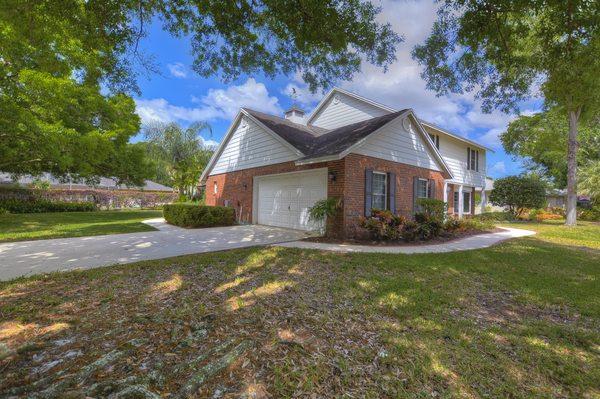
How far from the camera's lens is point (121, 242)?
843 centimetres

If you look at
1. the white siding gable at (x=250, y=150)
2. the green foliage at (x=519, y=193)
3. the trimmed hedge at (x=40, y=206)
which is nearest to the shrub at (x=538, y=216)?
the green foliage at (x=519, y=193)

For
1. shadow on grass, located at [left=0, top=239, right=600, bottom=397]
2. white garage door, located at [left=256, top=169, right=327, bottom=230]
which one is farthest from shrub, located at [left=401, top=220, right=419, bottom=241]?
shadow on grass, located at [left=0, top=239, right=600, bottom=397]

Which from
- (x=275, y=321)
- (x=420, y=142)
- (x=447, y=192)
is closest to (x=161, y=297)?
(x=275, y=321)

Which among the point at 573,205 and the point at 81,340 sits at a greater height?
the point at 573,205

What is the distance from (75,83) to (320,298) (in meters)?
15.1

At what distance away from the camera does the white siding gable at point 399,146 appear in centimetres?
1032

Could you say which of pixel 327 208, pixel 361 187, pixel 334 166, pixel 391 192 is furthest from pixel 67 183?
pixel 391 192

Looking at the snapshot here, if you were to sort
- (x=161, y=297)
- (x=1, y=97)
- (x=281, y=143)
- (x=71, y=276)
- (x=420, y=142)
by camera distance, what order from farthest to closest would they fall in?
(x=420, y=142) → (x=281, y=143) → (x=1, y=97) → (x=71, y=276) → (x=161, y=297)

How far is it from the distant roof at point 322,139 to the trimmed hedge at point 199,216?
4.27 metres

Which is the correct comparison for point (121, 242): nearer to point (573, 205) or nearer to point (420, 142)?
point (420, 142)

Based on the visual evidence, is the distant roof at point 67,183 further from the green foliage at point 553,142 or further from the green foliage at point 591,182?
the green foliage at point 591,182

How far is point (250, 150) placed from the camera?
532 inches

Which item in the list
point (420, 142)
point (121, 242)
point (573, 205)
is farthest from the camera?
point (573, 205)

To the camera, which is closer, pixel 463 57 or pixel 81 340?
pixel 81 340
